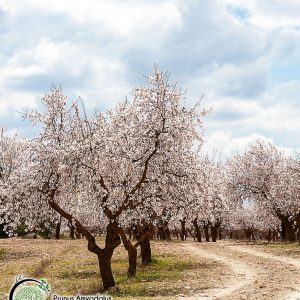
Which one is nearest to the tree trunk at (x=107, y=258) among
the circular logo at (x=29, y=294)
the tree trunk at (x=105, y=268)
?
the tree trunk at (x=105, y=268)

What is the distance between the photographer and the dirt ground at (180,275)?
2294cm

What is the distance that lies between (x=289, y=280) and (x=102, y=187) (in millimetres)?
10540

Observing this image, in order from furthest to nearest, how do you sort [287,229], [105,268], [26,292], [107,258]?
[287,229]
[107,258]
[105,268]
[26,292]

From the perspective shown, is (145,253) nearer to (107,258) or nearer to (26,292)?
(107,258)

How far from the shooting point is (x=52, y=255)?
47.4 m

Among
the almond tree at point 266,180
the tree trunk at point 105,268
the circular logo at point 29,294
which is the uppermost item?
the almond tree at point 266,180

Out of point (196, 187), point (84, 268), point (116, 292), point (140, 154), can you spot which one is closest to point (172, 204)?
point (196, 187)

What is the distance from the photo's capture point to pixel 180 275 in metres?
30.3

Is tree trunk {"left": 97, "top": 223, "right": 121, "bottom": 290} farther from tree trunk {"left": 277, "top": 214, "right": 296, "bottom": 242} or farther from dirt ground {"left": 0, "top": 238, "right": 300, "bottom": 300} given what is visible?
tree trunk {"left": 277, "top": 214, "right": 296, "bottom": 242}

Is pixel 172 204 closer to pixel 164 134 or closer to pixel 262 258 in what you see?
pixel 164 134

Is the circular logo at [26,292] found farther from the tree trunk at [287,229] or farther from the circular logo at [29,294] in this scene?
the tree trunk at [287,229]

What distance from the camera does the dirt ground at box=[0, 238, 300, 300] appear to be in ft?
75.3

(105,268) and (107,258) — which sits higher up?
(107,258)

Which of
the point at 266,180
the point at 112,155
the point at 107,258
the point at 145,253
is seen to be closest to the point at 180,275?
the point at 145,253
